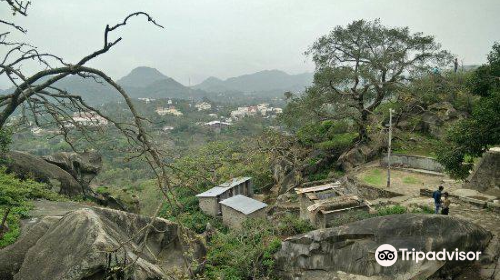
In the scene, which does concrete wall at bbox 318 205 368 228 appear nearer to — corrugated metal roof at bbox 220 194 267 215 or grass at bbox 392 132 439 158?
corrugated metal roof at bbox 220 194 267 215

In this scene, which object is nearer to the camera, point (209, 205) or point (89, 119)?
point (89, 119)

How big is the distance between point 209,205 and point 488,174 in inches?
634

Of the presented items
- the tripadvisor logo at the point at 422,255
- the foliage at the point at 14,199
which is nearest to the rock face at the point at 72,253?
the foliage at the point at 14,199

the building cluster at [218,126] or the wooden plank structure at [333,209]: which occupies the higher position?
the wooden plank structure at [333,209]

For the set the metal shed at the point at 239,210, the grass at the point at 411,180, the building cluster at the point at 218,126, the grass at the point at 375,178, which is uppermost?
the grass at the point at 411,180

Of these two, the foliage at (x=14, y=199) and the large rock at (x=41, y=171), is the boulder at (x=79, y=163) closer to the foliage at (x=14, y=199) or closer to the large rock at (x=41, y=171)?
the large rock at (x=41, y=171)

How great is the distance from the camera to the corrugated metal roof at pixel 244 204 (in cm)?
→ 1945

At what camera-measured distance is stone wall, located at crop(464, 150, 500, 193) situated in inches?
557

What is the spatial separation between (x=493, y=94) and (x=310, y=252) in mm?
8199

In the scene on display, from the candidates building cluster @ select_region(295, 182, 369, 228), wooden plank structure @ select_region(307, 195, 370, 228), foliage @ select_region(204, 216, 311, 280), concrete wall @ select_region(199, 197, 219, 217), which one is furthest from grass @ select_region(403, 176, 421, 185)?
concrete wall @ select_region(199, 197, 219, 217)

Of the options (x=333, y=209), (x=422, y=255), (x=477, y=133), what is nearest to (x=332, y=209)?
(x=333, y=209)

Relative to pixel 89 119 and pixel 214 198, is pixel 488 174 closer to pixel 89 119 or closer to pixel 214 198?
pixel 214 198

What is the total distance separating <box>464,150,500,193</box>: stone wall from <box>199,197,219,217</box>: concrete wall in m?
14.9

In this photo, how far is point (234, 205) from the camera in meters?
20.4
